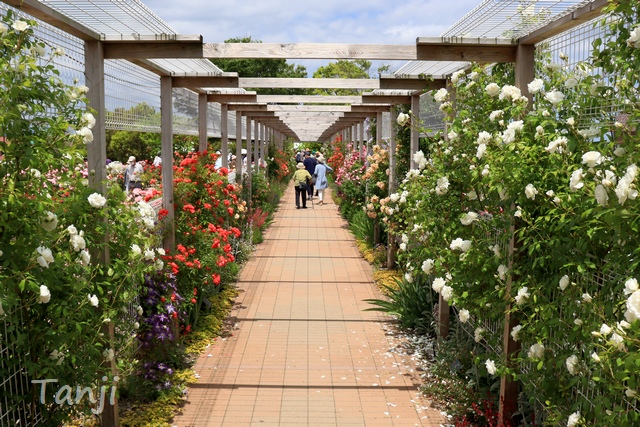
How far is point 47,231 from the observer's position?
2994mm

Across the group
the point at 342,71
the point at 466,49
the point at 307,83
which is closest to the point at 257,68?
the point at 342,71

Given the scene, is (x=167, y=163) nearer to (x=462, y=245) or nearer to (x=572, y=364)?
(x=462, y=245)

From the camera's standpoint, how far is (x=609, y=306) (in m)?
2.53

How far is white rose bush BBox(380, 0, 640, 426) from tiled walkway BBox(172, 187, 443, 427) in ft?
3.05

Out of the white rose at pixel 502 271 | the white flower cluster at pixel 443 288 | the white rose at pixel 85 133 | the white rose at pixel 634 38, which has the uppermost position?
the white rose at pixel 634 38

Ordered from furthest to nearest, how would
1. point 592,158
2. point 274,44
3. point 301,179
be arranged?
1. point 301,179
2. point 274,44
3. point 592,158

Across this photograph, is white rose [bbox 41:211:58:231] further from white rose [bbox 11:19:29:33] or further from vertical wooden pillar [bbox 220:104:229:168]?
vertical wooden pillar [bbox 220:104:229:168]

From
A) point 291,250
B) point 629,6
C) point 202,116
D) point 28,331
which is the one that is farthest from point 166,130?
point 291,250

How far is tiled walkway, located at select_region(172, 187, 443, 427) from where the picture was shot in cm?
491

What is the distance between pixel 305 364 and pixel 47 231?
340 cm

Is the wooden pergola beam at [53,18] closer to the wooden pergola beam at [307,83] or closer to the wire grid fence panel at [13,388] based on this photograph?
the wire grid fence panel at [13,388]

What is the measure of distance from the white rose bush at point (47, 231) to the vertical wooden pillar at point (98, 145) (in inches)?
14.2

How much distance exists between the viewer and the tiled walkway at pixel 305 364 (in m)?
4.91

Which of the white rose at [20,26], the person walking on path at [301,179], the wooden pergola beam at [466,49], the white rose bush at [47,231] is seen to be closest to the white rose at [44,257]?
the white rose bush at [47,231]
